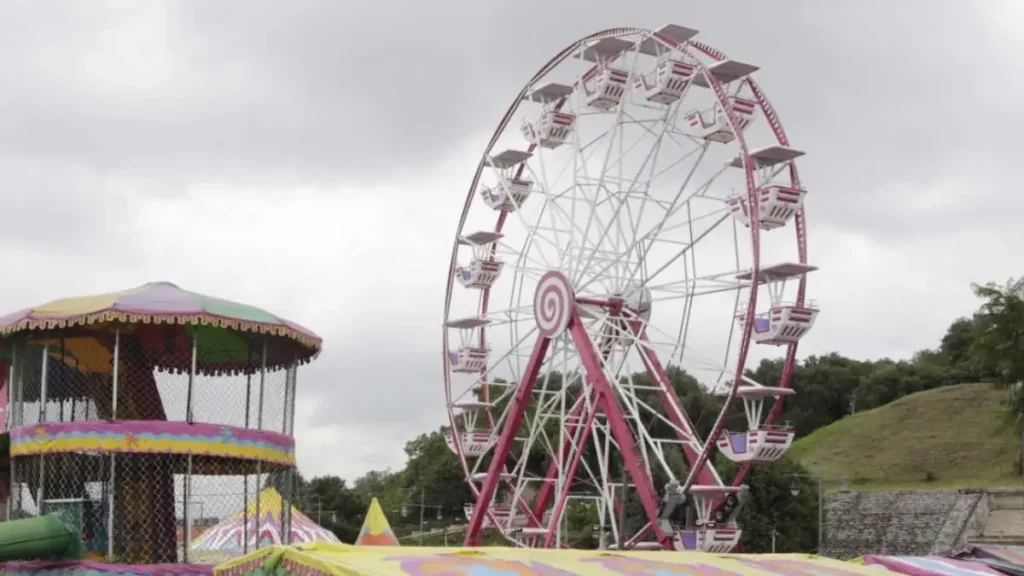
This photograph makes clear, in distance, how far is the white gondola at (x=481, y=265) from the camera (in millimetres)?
41531

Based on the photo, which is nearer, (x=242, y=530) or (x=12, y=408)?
(x=12, y=408)

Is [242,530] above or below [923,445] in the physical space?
below

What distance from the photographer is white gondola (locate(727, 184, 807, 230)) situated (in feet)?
108

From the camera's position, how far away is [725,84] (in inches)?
1406

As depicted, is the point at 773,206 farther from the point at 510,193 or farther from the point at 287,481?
the point at 287,481

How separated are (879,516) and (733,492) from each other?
35.8m

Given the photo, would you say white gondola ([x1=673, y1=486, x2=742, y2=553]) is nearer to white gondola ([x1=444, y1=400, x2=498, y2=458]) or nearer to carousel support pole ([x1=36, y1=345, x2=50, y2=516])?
white gondola ([x1=444, y1=400, x2=498, y2=458])

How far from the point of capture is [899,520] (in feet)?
213

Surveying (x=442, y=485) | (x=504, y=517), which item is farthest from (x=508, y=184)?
(x=442, y=485)

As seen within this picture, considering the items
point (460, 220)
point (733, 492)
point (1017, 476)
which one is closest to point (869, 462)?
point (1017, 476)

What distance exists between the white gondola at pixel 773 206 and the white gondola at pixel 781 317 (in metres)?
1.13

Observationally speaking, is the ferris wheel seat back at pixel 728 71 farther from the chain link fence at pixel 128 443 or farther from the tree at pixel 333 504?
the tree at pixel 333 504

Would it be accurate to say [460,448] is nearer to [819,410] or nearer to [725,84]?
[725,84]

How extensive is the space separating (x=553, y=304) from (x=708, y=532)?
790cm
